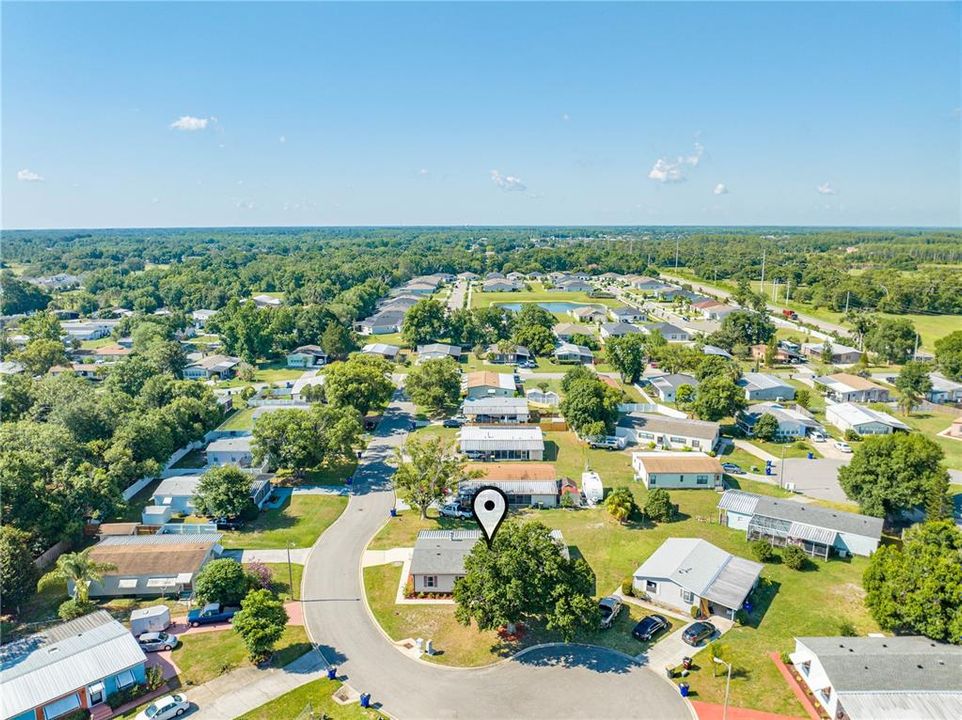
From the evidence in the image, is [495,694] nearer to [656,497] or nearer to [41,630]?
[656,497]

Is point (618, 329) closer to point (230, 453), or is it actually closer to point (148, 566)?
point (230, 453)

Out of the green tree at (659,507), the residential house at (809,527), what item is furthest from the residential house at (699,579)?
the green tree at (659,507)

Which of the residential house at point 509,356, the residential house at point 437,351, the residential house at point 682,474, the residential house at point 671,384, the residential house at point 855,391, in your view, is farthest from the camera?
the residential house at point 437,351

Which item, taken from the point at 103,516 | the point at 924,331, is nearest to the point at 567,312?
the point at 924,331

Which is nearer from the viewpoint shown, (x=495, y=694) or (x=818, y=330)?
(x=495, y=694)

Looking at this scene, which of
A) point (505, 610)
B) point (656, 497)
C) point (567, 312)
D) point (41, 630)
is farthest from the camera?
point (567, 312)

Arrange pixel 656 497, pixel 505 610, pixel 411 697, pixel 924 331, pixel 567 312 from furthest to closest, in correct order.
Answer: pixel 567 312
pixel 924 331
pixel 656 497
pixel 505 610
pixel 411 697

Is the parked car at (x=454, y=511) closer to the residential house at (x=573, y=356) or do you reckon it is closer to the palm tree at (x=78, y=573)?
the palm tree at (x=78, y=573)

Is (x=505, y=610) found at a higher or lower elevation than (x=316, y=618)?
higher
